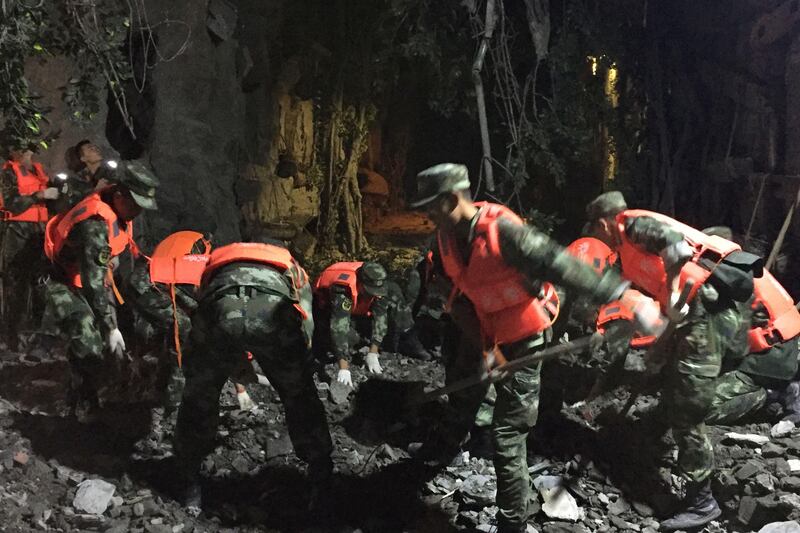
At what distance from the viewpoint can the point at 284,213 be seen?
10227 millimetres

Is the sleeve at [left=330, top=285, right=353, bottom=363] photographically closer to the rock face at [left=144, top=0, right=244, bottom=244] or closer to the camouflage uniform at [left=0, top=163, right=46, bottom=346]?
the camouflage uniform at [left=0, top=163, right=46, bottom=346]

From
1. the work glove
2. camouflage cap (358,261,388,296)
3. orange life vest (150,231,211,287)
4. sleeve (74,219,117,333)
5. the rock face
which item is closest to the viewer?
the work glove

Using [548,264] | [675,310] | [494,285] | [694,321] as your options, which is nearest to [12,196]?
[494,285]

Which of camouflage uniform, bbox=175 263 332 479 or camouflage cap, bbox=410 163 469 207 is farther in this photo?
camouflage uniform, bbox=175 263 332 479

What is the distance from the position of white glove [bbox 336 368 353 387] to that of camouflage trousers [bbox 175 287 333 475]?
1.72 meters

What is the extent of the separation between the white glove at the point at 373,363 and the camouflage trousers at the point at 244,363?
221cm

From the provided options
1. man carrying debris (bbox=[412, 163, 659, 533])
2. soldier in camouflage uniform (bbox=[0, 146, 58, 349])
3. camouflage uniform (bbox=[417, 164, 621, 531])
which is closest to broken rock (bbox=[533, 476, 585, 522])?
camouflage uniform (bbox=[417, 164, 621, 531])

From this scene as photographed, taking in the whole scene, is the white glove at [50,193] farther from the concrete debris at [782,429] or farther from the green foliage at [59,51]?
the concrete debris at [782,429]

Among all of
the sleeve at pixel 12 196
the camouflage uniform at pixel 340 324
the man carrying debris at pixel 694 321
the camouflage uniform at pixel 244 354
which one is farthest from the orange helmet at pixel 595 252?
the sleeve at pixel 12 196

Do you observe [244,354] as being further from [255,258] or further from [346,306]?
[346,306]

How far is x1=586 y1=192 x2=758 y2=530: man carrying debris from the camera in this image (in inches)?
129

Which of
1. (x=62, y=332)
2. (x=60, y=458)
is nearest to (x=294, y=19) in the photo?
(x=62, y=332)

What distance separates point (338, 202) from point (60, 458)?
816 cm

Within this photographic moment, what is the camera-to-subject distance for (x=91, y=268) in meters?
3.60
